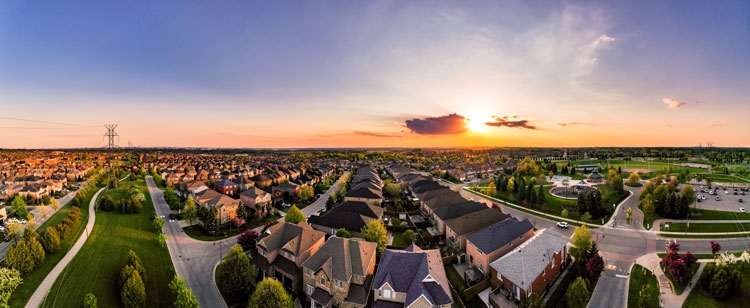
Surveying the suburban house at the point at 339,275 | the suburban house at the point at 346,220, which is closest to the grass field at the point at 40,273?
the suburban house at the point at 339,275

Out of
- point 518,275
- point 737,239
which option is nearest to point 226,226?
point 518,275

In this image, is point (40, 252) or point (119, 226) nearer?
point (40, 252)

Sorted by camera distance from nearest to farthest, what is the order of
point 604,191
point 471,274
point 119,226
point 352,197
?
point 471,274
point 119,226
point 352,197
point 604,191

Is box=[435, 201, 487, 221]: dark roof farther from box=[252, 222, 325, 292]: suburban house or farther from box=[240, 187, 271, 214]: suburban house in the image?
box=[240, 187, 271, 214]: suburban house

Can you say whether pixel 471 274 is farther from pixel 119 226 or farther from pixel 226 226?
pixel 119 226

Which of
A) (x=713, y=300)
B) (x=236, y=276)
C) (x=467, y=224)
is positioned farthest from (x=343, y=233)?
(x=713, y=300)

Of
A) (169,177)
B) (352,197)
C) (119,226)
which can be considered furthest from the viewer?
(169,177)
